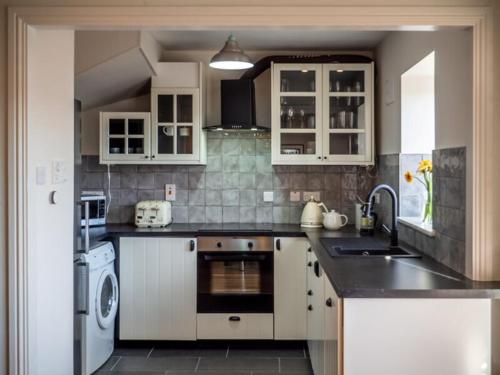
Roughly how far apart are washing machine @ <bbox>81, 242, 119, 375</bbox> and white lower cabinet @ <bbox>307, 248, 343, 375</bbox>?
54.9 inches

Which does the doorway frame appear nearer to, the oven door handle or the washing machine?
the washing machine

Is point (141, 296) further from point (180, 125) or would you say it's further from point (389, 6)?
point (389, 6)

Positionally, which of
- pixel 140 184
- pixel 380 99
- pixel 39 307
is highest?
pixel 380 99

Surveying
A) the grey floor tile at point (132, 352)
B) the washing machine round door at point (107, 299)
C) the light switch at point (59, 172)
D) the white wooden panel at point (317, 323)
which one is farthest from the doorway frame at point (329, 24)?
the grey floor tile at point (132, 352)

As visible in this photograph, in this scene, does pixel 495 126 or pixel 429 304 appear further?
pixel 495 126

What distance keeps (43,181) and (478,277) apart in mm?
1986

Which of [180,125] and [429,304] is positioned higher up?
[180,125]

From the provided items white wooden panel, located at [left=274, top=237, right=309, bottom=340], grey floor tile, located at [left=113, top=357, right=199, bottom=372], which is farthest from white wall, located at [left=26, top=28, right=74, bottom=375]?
white wooden panel, located at [left=274, top=237, right=309, bottom=340]

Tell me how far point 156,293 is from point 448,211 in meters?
2.27

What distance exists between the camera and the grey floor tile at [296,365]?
3.41 metres

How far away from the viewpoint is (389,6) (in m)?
2.04

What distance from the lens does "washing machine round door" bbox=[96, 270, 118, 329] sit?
3300 mm

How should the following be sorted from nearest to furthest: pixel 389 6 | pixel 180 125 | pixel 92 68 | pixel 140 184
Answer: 1. pixel 389 6
2. pixel 92 68
3. pixel 180 125
4. pixel 140 184

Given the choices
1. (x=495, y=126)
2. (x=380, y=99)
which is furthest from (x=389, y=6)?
(x=380, y=99)
